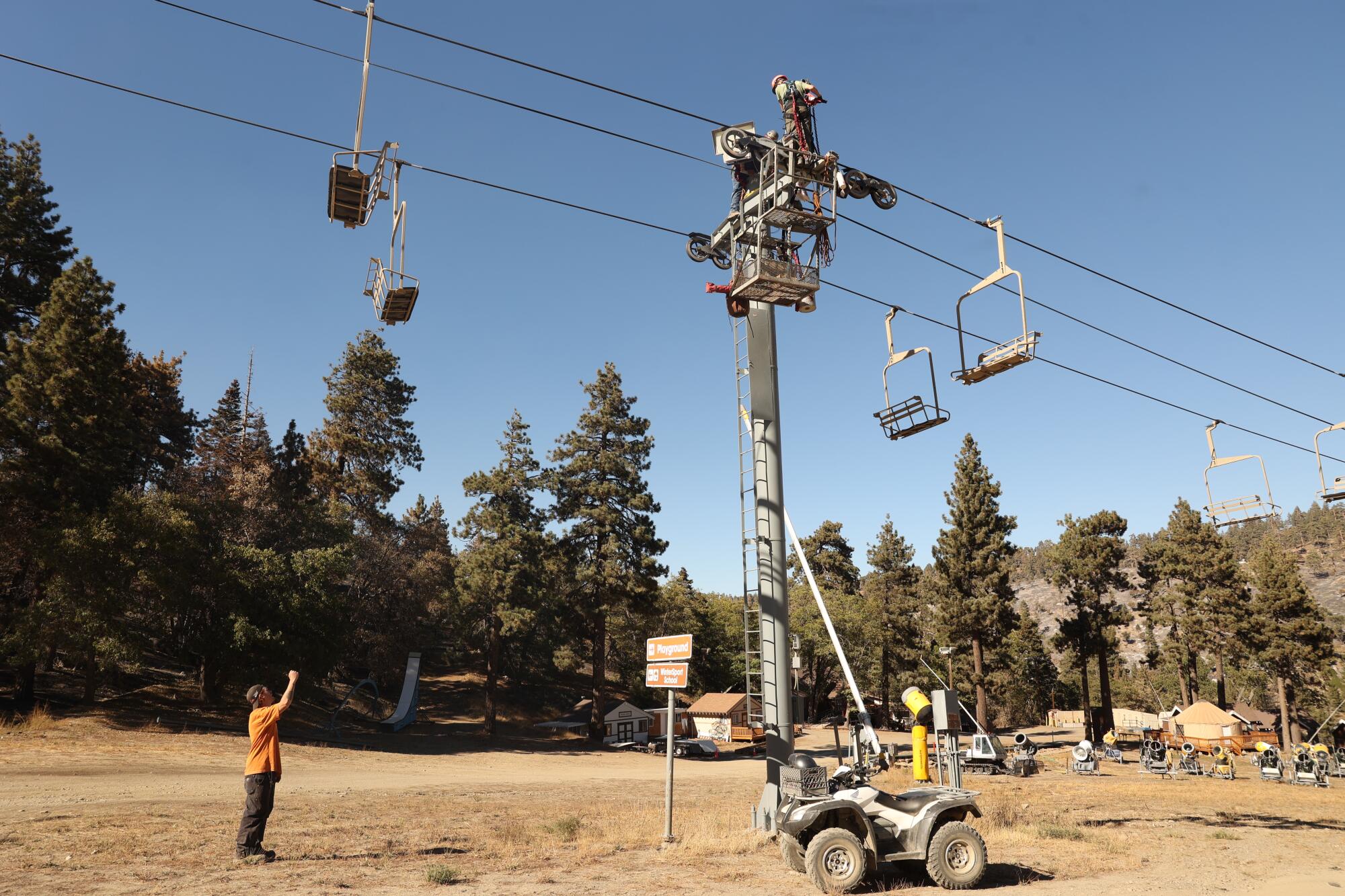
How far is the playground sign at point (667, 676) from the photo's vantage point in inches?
516

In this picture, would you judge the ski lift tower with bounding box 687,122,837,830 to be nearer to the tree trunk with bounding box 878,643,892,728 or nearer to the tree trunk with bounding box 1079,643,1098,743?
the tree trunk with bounding box 1079,643,1098,743

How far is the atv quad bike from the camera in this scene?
984 centimetres

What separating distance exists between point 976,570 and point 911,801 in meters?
38.8

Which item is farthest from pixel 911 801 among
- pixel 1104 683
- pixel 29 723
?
pixel 1104 683

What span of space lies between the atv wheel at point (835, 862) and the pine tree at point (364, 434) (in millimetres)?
53091

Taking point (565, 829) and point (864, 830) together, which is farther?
point (565, 829)

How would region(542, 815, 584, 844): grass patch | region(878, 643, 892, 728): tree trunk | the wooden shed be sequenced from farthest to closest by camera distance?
region(878, 643, 892, 728): tree trunk
the wooden shed
region(542, 815, 584, 844): grass patch

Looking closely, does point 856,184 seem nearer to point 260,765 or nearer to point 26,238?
point 260,765

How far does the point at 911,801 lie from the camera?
35.3 feet

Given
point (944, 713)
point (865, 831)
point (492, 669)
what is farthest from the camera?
point (492, 669)

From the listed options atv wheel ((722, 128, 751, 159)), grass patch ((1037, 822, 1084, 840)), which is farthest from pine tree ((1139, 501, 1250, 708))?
atv wheel ((722, 128, 751, 159))

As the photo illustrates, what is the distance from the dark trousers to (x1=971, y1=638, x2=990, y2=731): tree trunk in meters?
42.7

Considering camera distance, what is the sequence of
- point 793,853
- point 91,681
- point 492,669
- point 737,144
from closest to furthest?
point 793,853, point 737,144, point 91,681, point 492,669

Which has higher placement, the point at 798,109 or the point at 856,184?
the point at 798,109
